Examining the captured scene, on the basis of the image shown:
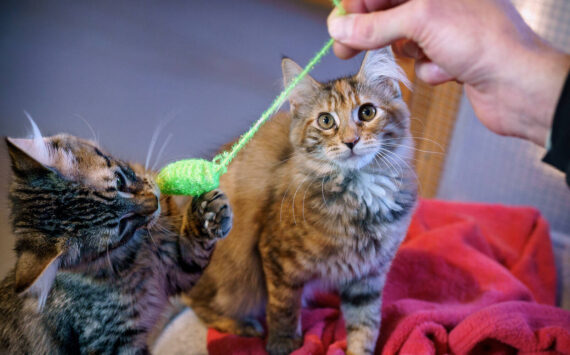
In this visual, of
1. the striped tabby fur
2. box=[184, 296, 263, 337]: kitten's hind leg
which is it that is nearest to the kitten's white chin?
the striped tabby fur

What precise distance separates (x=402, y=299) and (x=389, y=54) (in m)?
0.92

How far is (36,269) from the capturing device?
3.27ft

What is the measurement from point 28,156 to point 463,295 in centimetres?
159

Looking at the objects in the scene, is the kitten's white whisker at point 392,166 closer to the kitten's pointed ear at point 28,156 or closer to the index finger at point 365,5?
the index finger at point 365,5

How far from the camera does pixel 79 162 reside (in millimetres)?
1155

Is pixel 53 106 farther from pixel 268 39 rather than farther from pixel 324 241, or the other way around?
pixel 324 241

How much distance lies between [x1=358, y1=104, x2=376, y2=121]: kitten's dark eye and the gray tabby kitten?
1.52ft

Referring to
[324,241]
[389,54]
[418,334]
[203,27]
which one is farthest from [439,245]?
[203,27]

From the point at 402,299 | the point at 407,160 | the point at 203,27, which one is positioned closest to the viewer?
the point at 407,160

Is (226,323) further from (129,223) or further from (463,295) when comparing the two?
(463,295)

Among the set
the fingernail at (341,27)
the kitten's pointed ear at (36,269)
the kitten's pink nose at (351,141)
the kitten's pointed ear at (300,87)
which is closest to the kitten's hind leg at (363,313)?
the kitten's pink nose at (351,141)

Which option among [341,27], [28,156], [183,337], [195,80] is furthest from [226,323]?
[195,80]

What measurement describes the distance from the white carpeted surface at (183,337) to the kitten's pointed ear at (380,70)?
1.06 meters

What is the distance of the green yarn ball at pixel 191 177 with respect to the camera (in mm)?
1172
